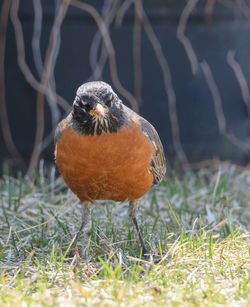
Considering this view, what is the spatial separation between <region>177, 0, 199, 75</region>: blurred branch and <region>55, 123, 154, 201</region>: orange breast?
178 centimetres

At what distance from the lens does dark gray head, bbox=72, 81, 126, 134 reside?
2518 mm

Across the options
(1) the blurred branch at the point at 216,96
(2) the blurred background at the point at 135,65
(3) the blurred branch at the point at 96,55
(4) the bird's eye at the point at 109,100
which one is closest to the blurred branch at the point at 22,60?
(2) the blurred background at the point at 135,65

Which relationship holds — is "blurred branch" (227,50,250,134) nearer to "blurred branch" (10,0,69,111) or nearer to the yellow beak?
"blurred branch" (10,0,69,111)

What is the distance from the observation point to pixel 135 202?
2.99 m

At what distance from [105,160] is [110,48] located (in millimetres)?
1953

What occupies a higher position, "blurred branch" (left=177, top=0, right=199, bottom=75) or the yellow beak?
"blurred branch" (left=177, top=0, right=199, bottom=75)

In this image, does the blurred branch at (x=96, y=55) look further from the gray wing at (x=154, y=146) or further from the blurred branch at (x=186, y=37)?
the gray wing at (x=154, y=146)


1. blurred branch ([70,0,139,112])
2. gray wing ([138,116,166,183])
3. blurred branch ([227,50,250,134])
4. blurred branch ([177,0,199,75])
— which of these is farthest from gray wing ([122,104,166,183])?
blurred branch ([227,50,250,134])

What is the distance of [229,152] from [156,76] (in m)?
0.94

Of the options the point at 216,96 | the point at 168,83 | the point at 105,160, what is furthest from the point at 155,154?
the point at 216,96

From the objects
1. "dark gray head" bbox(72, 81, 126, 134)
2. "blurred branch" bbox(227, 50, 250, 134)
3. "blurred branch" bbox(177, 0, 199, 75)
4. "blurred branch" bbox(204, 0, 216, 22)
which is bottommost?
"dark gray head" bbox(72, 81, 126, 134)

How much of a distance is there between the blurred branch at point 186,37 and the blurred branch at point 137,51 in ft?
1.11

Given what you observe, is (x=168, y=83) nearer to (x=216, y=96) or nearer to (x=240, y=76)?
(x=216, y=96)

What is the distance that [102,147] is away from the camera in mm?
2605
